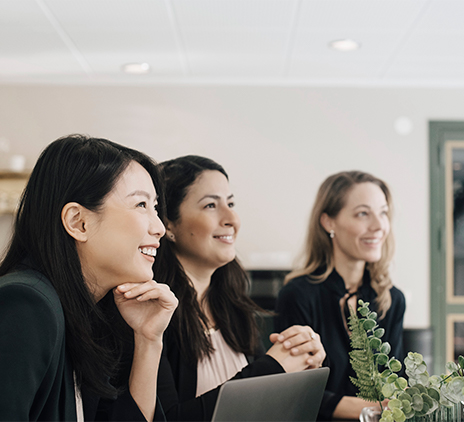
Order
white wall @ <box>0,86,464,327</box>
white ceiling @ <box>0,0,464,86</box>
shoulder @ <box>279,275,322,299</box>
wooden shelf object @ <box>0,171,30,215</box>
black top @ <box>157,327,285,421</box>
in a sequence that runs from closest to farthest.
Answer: black top @ <box>157,327,285,421</box> < shoulder @ <box>279,275,322,299</box> < white ceiling @ <box>0,0,464,86</box> < wooden shelf object @ <box>0,171,30,215</box> < white wall @ <box>0,86,464,327</box>

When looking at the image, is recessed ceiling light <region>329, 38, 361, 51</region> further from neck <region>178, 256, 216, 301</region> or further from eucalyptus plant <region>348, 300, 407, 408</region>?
eucalyptus plant <region>348, 300, 407, 408</region>

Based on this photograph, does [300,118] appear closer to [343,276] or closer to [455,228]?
[455,228]

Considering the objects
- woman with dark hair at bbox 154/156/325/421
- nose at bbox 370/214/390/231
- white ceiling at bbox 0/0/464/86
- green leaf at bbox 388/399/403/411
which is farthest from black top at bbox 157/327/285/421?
white ceiling at bbox 0/0/464/86

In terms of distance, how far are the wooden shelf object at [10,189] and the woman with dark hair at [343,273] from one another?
2.70m

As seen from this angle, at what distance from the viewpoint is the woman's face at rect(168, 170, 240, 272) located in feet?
4.86

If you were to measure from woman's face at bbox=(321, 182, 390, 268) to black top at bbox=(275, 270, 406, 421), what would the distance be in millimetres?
110

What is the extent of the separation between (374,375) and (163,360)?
57cm

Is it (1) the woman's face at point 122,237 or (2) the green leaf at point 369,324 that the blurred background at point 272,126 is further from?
(2) the green leaf at point 369,324

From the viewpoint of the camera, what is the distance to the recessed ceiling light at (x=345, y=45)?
316 cm

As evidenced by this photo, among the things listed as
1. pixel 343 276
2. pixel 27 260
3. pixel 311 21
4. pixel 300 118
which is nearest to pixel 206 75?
pixel 300 118

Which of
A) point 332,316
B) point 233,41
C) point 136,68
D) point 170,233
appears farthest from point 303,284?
point 136,68

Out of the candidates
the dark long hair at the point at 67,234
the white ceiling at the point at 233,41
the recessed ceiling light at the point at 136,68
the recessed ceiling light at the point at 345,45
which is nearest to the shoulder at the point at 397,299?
the dark long hair at the point at 67,234

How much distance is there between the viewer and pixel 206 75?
12.8ft

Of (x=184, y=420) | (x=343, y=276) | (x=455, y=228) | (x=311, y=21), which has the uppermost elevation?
(x=311, y=21)
